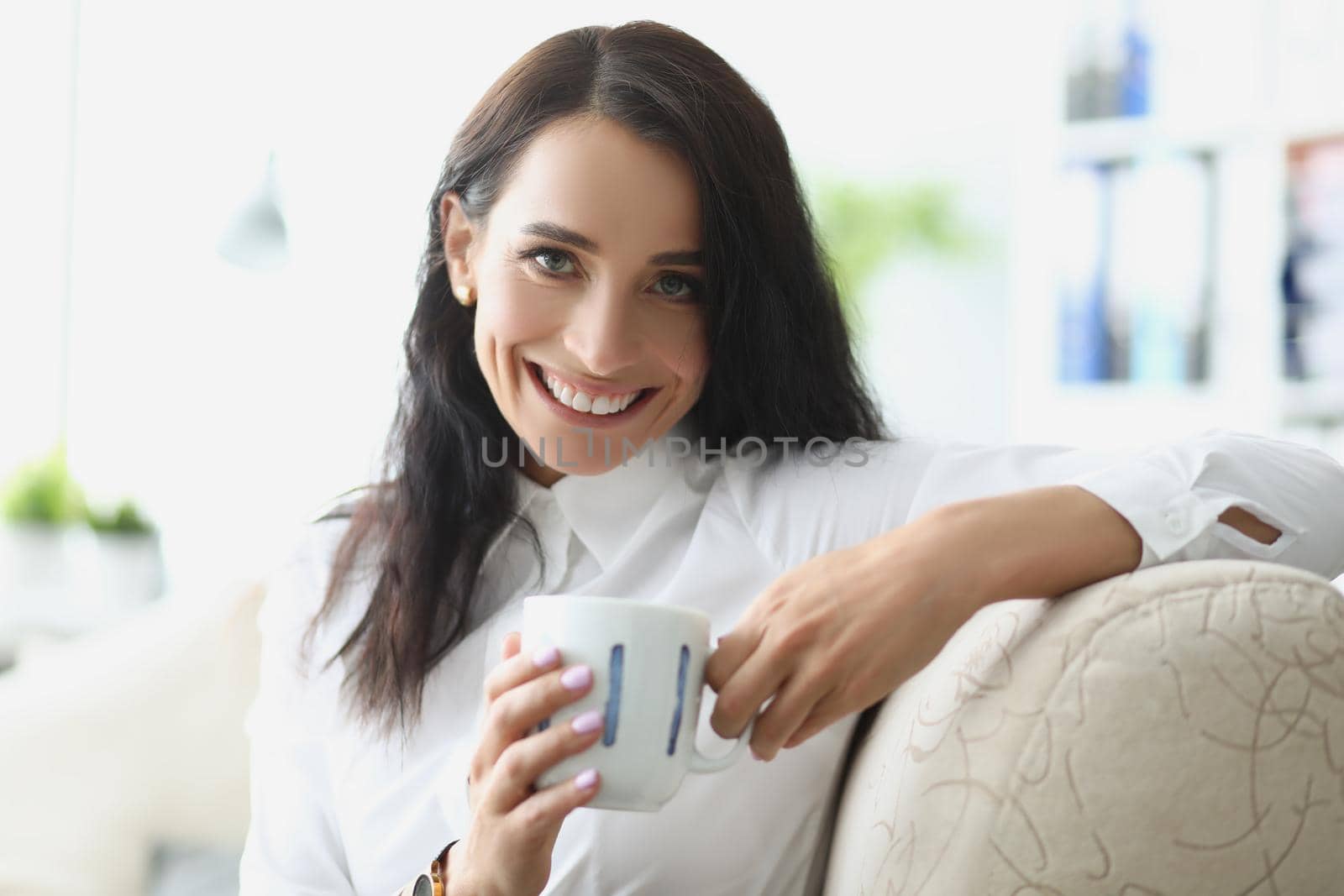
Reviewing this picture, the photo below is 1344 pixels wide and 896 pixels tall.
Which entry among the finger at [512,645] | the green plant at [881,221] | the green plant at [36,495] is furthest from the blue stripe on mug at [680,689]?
the green plant at [881,221]

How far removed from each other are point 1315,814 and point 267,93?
3.42 meters

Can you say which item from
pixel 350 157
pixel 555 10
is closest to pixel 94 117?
pixel 350 157

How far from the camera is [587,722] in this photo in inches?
24.0

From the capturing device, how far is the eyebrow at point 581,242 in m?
0.96

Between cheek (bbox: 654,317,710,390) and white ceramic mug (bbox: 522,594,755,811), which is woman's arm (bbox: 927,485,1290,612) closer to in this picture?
white ceramic mug (bbox: 522,594,755,811)

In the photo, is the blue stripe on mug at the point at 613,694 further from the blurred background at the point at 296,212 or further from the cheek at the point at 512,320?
the blurred background at the point at 296,212

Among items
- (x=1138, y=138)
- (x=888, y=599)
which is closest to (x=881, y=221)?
(x=1138, y=138)

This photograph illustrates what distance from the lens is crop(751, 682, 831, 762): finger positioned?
649 millimetres

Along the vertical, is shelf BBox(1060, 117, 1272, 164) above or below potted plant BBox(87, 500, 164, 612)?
above

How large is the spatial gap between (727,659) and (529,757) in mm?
116

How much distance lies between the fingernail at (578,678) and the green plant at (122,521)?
7.92 ft

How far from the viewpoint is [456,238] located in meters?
1.17

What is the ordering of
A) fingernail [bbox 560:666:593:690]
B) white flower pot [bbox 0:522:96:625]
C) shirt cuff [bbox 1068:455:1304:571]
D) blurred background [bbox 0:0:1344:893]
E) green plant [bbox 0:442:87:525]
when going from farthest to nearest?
blurred background [bbox 0:0:1344:893] < green plant [bbox 0:442:87:525] < white flower pot [bbox 0:522:96:625] < shirt cuff [bbox 1068:455:1304:571] < fingernail [bbox 560:666:593:690]

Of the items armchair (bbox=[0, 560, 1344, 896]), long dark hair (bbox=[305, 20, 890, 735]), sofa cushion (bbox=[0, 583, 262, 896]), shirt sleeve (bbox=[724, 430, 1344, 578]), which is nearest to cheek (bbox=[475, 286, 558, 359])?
long dark hair (bbox=[305, 20, 890, 735])
